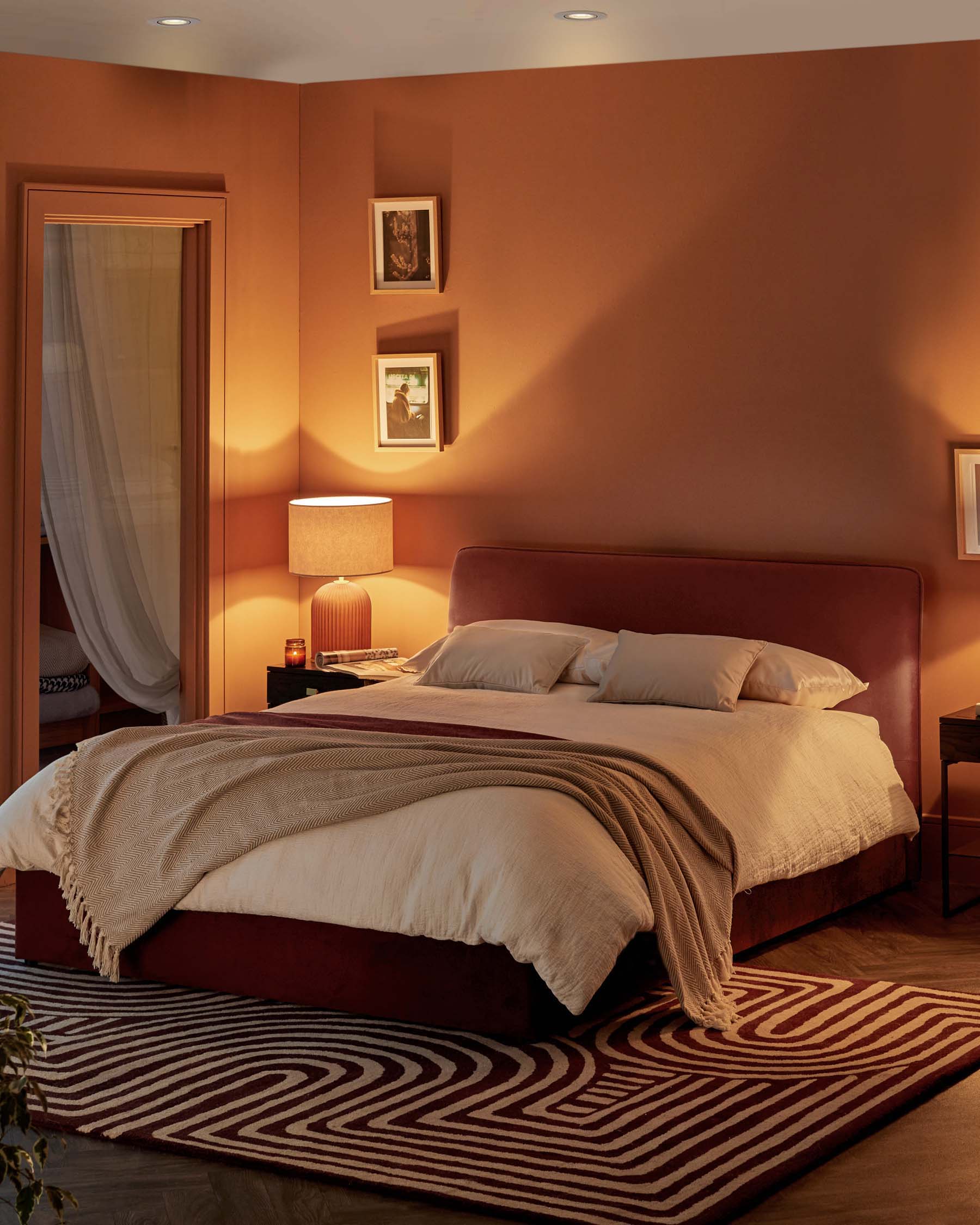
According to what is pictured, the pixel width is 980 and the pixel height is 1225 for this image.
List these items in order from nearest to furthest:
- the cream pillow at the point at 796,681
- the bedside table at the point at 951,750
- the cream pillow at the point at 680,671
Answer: the bedside table at the point at 951,750, the cream pillow at the point at 680,671, the cream pillow at the point at 796,681

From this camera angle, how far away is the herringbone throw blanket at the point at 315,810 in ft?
12.5

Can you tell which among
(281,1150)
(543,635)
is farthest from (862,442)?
(281,1150)

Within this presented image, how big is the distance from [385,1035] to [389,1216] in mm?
867

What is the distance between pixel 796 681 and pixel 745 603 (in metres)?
0.49

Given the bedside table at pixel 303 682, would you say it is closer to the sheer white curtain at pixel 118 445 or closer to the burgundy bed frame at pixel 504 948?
the sheer white curtain at pixel 118 445

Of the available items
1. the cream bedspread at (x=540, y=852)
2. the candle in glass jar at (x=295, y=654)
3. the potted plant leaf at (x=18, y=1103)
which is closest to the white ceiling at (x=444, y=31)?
the candle in glass jar at (x=295, y=654)

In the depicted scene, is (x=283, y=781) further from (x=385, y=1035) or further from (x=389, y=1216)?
(x=389, y=1216)

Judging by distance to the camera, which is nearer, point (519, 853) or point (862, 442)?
point (519, 853)

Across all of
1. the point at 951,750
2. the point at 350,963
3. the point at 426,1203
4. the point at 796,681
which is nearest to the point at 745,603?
the point at 796,681

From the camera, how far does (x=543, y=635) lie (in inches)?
213

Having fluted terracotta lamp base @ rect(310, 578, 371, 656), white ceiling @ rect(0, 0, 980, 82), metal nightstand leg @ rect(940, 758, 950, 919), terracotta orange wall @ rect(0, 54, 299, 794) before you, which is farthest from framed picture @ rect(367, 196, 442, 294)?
metal nightstand leg @ rect(940, 758, 950, 919)

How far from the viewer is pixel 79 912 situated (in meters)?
4.07

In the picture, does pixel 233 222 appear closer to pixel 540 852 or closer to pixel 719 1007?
pixel 540 852

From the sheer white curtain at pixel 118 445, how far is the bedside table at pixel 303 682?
0.40m
